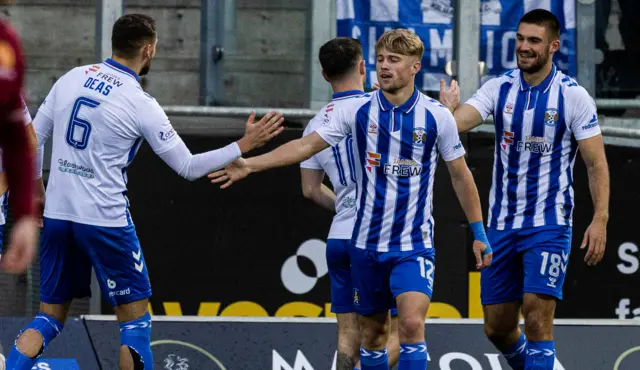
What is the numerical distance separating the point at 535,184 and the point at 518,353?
3.49 feet

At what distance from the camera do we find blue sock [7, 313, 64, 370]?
21.4 ft

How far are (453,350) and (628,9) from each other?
138 inches

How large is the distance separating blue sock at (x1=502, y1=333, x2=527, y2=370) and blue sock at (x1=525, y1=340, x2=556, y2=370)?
1.02 feet

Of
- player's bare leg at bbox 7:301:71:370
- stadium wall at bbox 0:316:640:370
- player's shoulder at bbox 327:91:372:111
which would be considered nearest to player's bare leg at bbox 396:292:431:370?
player's shoulder at bbox 327:91:372:111

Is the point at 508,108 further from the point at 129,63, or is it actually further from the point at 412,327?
the point at 129,63

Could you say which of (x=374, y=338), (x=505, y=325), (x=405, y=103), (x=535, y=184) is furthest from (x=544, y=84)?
(x=374, y=338)

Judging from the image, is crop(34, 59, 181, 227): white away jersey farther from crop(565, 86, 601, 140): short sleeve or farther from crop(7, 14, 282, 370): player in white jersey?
crop(565, 86, 601, 140): short sleeve

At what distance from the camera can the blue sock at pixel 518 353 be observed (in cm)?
721

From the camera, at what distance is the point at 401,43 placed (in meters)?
6.60

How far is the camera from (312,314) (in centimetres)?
939

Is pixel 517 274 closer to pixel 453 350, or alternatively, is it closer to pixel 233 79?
pixel 453 350

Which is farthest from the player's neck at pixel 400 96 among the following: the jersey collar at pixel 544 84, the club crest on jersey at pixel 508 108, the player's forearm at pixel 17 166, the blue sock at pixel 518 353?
the player's forearm at pixel 17 166

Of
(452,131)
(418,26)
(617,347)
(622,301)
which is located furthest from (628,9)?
(452,131)

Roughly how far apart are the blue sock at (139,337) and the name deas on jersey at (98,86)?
1267mm
